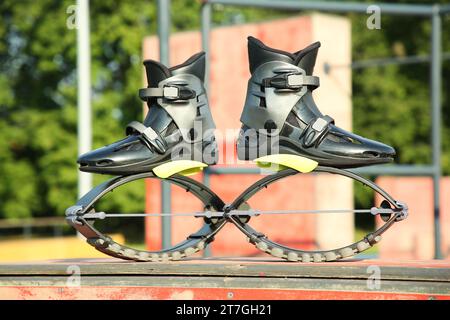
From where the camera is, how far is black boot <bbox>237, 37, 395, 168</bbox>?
10.4ft

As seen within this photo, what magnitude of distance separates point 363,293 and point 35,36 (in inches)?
958

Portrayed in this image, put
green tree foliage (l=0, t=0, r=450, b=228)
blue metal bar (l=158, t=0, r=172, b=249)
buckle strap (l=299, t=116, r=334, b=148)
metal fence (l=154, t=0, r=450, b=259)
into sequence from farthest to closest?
1. green tree foliage (l=0, t=0, r=450, b=228)
2. metal fence (l=154, t=0, r=450, b=259)
3. blue metal bar (l=158, t=0, r=172, b=249)
4. buckle strap (l=299, t=116, r=334, b=148)

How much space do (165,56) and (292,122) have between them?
211 cm

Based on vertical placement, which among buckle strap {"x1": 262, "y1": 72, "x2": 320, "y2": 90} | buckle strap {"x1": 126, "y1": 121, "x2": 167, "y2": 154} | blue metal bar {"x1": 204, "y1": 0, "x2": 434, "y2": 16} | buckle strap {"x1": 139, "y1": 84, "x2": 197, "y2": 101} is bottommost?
buckle strap {"x1": 126, "y1": 121, "x2": 167, "y2": 154}

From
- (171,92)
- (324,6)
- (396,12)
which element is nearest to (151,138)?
(171,92)

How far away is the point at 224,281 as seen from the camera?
271cm

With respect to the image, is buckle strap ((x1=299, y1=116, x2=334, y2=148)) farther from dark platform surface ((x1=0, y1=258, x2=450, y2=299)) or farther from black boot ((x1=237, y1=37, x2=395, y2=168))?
dark platform surface ((x1=0, y1=258, x2=450, y2=299))

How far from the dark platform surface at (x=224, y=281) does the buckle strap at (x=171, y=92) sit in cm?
77

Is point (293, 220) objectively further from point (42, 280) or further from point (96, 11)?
point (96, 11)

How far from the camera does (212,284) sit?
271cm

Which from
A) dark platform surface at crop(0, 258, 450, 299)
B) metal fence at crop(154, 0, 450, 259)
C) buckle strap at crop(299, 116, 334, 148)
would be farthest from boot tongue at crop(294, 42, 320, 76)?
metal fence at crop(154, 0, 450, 259)

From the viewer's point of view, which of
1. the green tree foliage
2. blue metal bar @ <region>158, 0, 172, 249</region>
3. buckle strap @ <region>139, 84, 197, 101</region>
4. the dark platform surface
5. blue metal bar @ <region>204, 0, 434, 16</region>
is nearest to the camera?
the dark platform surface

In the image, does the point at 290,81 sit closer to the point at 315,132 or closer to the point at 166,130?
the point at 315,132

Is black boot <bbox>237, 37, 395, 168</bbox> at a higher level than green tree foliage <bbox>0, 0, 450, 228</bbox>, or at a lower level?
lower
